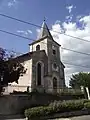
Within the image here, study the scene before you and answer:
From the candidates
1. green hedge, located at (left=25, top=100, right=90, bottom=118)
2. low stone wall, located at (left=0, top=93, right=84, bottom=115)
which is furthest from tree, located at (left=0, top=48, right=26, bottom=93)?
green hedge, located at (left=25, top=100, right=90, bottom=118)

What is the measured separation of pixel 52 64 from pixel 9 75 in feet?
49.6

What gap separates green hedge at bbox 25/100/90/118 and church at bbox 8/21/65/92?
560 inches

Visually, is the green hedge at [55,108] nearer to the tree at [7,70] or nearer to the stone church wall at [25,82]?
the tree at [7,70]

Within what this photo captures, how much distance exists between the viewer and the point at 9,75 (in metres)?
24.7

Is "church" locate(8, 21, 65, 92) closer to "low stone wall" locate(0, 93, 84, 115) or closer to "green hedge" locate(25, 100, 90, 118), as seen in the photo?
"low stone wall" locate(0, 93, 84, 115)

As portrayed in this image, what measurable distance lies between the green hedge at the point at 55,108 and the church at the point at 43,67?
1424 centimetres

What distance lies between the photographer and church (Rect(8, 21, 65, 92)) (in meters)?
35.0

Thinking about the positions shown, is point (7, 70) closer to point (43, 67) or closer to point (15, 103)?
point (15, 103)

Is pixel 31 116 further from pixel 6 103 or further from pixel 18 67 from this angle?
pixel 18 67

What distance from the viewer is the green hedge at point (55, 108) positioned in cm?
1793

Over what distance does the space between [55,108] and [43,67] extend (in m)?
18.8

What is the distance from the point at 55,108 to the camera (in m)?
18.9

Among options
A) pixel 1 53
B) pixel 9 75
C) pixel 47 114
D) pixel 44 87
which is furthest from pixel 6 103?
pixel 44 87

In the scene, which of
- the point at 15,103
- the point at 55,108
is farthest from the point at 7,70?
the point at 55,108
